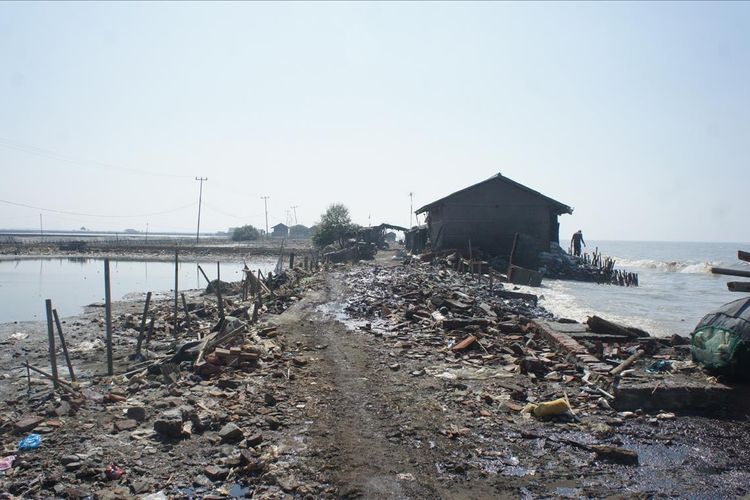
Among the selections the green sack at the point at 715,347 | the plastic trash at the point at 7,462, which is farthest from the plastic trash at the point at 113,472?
the green sack at the point at 715,347

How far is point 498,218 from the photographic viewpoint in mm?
28984

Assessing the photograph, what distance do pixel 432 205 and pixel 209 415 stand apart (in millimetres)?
26251

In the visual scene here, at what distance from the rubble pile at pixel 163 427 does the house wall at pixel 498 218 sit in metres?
20.6

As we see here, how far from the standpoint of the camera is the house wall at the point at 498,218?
28844 mm

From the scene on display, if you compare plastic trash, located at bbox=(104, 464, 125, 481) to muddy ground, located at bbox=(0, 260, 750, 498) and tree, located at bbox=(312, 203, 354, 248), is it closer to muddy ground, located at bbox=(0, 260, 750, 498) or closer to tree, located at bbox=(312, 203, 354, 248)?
muddy ground, located at bbox=(0, 260, 750, 498)

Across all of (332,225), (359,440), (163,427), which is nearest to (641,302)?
(359,440)

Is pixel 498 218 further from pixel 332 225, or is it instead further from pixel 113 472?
pixel 113 472

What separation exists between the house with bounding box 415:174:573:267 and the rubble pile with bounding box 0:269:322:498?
20560 millimetres

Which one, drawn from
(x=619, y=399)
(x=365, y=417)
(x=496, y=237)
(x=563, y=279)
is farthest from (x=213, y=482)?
(x=563, y=279)

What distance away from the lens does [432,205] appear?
3153cm

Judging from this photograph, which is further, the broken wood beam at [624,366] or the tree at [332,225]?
the tree at [332,225]

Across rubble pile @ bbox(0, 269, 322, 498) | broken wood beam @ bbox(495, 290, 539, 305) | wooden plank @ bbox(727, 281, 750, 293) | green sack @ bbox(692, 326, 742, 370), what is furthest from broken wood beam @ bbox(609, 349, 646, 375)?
broken wood beam @ bbox(495, 290, 539, 305)

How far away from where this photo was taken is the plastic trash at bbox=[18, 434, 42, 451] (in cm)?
561

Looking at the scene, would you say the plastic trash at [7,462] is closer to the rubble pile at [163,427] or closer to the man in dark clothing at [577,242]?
the rubble pile at [163,427]
